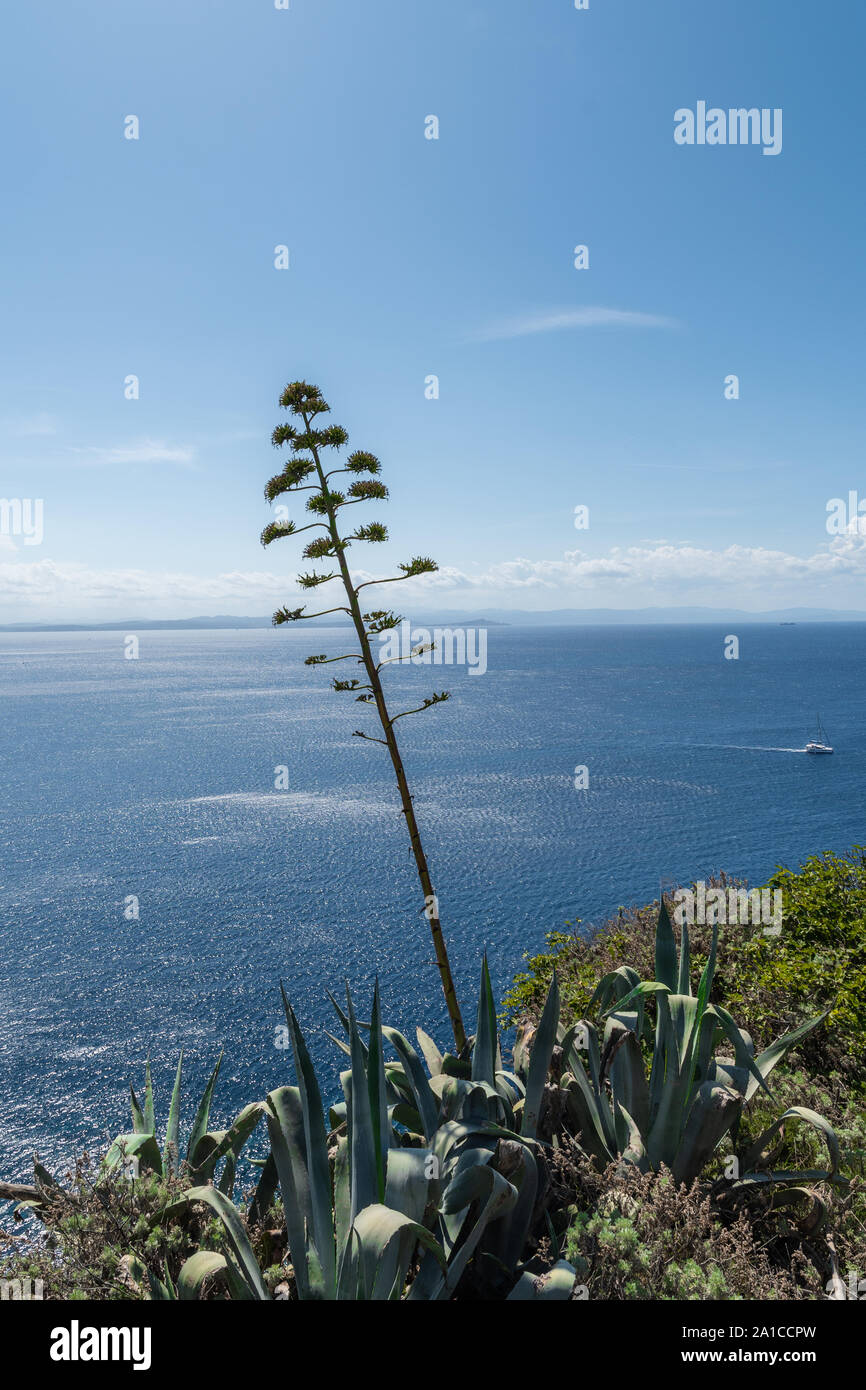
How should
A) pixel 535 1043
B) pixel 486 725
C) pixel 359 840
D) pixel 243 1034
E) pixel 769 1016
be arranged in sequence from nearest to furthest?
pixel 535 1043
pixel 769 1016
pixel 243 1034
pixel 359 840
pixel 486 725

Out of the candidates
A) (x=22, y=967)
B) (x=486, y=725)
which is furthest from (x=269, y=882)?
(x=486, y=725)

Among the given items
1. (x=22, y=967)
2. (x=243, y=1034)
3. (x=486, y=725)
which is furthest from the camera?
(x=486, y=725)

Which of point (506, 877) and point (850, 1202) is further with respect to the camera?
point (506, 877)

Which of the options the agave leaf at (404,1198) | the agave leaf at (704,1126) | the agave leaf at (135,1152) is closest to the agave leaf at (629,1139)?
the agave leaf at (704,1126)

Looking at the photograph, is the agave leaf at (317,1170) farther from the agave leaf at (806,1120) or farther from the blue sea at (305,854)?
the blue sea at (305,854)

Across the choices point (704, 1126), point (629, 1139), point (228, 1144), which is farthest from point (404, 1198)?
point (704, 1126)

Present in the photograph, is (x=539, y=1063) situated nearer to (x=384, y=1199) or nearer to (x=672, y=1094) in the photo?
(x=672, y=1094)

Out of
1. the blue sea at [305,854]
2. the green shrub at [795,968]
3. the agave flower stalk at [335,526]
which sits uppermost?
the agave flower stalk at [335,526]
